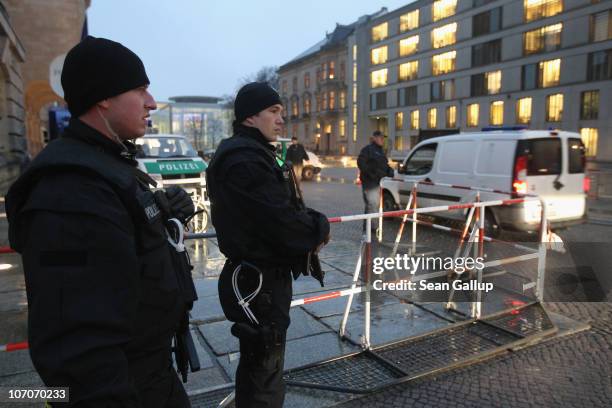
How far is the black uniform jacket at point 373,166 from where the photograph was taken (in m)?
8.85

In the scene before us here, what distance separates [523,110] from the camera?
135 feet

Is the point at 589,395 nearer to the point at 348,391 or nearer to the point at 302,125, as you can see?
the point at 348,391

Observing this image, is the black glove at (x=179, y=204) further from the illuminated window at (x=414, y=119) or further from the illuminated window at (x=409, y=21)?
the illuminated window at (x=409, y=21)

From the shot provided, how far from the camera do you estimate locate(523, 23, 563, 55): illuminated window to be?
123 ft

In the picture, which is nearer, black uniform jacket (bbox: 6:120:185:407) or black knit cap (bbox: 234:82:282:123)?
black uniform jacket (bbox: 6:120:185:407)

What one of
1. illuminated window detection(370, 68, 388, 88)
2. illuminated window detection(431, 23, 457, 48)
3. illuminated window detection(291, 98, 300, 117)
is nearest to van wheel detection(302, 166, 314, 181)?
illuminated window detection(431, 23, 457, 48)

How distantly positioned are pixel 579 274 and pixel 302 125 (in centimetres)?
7152

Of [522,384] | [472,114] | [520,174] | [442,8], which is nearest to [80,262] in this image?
[522,384]

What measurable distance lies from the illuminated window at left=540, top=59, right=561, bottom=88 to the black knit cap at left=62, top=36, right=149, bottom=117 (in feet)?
144

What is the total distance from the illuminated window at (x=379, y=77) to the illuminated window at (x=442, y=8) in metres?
9.78

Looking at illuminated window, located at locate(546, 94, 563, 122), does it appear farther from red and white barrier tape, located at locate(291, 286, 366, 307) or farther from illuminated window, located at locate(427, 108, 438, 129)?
red and white barrier tape, located at locate(291, 286, 366, 307)

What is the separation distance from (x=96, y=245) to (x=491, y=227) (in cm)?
778

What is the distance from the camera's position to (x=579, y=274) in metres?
6.07

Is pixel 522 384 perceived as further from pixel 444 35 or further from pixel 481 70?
pixel 444 35
